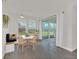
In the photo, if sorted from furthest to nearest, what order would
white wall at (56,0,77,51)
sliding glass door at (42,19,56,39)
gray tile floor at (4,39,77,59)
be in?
sliding glass door at (42,19,56,39)
white wall at (56,0,77,51)
gray tile floor at (4,39,77,59)

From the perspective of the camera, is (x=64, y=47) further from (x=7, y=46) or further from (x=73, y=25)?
(x=7, y=46)

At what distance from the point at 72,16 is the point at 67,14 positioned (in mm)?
486

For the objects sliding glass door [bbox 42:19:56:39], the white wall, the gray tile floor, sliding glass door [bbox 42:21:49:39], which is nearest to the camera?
the gray tile floor

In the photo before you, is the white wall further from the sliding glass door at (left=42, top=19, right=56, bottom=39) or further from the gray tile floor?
the sliding glass door at (left=42, top=19, right=56, bottom=39)

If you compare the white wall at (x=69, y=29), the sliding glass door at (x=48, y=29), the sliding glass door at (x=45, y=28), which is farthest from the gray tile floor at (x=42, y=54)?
the sliding glass door at (x=45, y=28)

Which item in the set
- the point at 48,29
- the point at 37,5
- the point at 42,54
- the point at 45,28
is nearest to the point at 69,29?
the point at 42,54

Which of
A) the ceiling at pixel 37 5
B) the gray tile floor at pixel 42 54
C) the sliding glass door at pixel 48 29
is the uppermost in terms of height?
the ceiling at pixel 37 5

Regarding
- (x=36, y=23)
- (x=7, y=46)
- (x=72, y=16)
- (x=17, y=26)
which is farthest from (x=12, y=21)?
(x=72, y=16)

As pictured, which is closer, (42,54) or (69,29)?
(42,54)

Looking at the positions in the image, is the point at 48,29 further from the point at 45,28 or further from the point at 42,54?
the point at 42,54

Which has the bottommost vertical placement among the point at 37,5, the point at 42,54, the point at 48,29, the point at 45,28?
the point at 42,54

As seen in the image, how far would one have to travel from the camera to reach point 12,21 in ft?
30.1

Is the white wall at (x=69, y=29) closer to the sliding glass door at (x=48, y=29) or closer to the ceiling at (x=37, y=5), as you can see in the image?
the ceiling at (x=37, y=5)

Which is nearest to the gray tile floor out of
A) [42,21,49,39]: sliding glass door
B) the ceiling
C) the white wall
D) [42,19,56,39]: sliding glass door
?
the white wall
